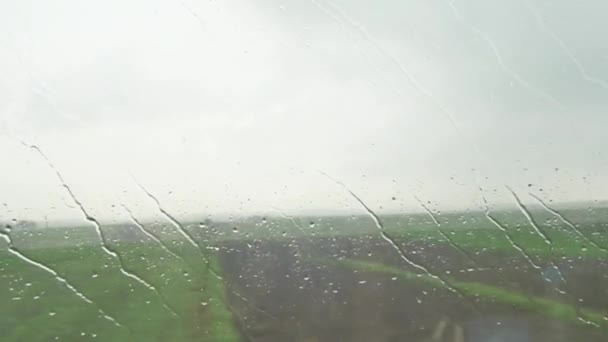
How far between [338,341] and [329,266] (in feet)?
1.75

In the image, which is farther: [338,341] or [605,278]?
[605,278]

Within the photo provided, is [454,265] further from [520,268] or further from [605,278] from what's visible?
[605,278]

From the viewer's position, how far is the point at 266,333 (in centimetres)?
545

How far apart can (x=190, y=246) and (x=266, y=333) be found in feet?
2.67

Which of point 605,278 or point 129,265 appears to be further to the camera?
point 605,278

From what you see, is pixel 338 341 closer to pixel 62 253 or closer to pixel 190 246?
pixel 190 246

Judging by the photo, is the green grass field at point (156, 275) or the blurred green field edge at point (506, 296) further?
A: the blurred green field edge at point (506, 296)

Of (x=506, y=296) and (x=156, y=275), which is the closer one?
(x=156, y=275)

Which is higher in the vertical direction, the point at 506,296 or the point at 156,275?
the point at 156,275

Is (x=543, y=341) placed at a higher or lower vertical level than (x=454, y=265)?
lower

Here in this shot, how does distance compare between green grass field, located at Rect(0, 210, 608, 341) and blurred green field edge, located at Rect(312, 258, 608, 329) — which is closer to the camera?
green grass field, located at Rect(0, 210, 608, 341)

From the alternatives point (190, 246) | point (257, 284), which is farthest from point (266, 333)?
point (190, 246)

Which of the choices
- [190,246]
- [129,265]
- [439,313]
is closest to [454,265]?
[439,313]

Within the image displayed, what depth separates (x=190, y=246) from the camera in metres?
5.48
